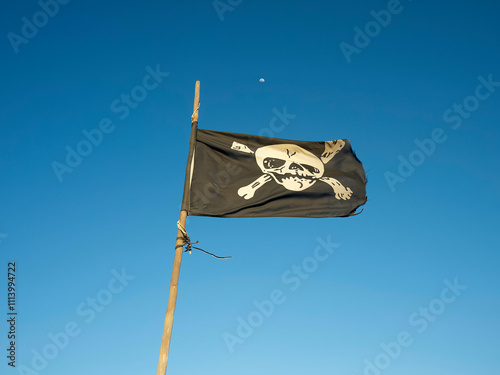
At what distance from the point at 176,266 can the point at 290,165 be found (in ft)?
12.7

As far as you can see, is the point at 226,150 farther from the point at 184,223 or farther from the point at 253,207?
the point at 184,223

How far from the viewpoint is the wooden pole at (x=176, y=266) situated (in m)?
7.95

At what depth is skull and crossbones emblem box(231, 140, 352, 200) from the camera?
1118 centimetres

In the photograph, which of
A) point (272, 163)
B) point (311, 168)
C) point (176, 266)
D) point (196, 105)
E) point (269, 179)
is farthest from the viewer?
point (311, 168)

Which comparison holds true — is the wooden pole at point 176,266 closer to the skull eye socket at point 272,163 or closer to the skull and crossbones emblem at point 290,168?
→ the skull and crossbones emblem at point 290,168

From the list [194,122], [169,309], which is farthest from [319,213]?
[169,309]

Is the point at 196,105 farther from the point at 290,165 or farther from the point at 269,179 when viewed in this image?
the point at 290,165

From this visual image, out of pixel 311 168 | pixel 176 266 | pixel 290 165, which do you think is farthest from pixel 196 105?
pixel 176 266

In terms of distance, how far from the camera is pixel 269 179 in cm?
1114

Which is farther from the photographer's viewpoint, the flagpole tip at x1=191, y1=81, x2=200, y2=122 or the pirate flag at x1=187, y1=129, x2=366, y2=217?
the flagpole tip at x1=191, y1=81, x2=200, y2=122

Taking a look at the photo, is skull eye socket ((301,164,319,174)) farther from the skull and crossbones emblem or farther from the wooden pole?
the wooden pole

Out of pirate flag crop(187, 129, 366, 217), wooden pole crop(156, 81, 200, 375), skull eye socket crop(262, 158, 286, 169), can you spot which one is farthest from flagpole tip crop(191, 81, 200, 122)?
skull eye socket crop(262, 158, 286, 169)

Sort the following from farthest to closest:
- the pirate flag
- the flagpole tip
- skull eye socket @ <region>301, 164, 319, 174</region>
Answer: skull eye socket @ <region>301, 164, 319, 174</region> < the flagpole tip < the pirate flag

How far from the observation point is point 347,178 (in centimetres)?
1222
